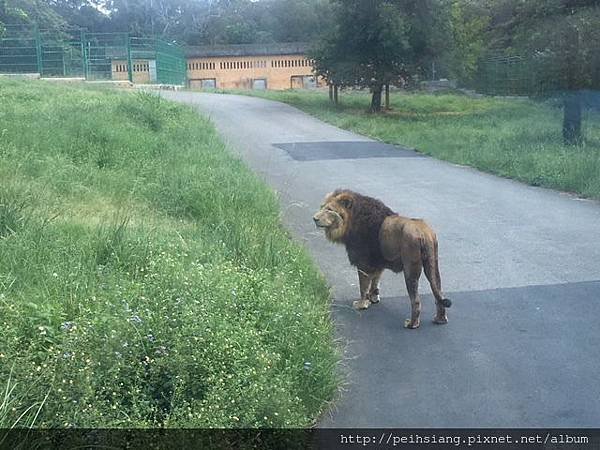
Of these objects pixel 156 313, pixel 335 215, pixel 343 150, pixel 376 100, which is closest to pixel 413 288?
pixel 335 215

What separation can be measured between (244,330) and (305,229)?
16.3 feet

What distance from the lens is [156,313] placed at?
193 inches

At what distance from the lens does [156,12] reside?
34594mm

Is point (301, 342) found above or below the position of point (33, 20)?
below

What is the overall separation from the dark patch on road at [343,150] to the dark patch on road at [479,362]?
407 inches

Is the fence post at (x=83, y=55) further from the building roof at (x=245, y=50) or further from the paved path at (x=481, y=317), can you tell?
the paved path at (x=481, y=317)

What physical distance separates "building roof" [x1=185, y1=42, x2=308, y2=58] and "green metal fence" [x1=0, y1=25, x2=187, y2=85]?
886 centimetres

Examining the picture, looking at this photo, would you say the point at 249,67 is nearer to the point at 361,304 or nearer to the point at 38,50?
the point at 38,50

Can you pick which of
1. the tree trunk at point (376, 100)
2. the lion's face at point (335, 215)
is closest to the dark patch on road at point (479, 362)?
the lion's face at point (335, 215)

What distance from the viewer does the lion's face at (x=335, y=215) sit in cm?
680

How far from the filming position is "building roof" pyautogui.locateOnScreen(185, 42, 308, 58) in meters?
47.2

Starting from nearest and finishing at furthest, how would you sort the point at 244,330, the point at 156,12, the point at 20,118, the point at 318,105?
1. the point at 244,330
2. the point at 20,118
3. the point at 318,105
4. the point at 156,12

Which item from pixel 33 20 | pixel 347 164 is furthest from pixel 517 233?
pixel 33 20

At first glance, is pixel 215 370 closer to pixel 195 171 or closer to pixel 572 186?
pixel 195 171
